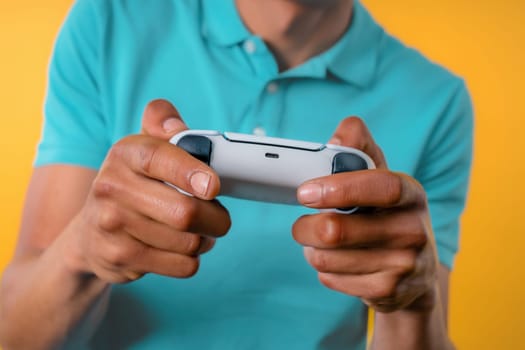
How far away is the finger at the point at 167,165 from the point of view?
1.13 ft

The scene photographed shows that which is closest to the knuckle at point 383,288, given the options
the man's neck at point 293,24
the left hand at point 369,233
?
the left hand at point 369,233

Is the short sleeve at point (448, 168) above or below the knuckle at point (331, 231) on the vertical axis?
above

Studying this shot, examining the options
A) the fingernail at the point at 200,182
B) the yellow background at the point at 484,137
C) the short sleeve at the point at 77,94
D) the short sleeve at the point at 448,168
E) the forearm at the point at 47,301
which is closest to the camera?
the fingernail at the point at 200,182

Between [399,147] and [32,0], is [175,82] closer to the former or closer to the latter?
[399,147]

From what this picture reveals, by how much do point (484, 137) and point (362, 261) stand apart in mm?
701

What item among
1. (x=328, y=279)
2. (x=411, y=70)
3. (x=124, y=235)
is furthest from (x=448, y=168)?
(x=124, y=235)

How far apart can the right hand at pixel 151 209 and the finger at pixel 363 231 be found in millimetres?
59

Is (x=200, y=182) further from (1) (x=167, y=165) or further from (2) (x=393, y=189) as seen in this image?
(2) (x=393, y=189)

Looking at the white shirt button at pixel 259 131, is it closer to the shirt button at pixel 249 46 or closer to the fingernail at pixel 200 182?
the shirt button at pixel 249 46

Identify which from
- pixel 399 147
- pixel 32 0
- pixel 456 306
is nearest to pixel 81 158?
pixel 399 147

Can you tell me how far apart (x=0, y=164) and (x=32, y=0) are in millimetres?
284

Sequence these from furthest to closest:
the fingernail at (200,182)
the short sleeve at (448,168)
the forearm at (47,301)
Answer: the short sleeve at (448,168) < the forearm at (47,301) < the fingernail at (200,182)

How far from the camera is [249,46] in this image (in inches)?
24.7

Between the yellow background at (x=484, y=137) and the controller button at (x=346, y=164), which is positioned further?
the yellow background at (x=484, y=137)
